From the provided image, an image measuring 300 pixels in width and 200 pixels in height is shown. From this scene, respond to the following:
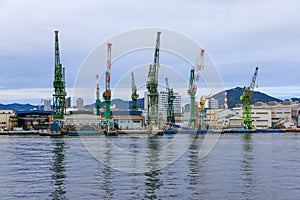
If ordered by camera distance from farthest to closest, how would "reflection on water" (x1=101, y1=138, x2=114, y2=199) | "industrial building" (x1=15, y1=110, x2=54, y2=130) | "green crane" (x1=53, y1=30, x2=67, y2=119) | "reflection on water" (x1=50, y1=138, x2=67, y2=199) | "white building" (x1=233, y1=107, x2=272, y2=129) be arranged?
"white building" (x1=233, y1=107, x2=272, y2=129) < "industrial building" (x1=15, y1=110, x2=54, y2=130) < "green crane" (x1=53, y1=30, x2=67, y2=119) < "reflection on water" (x1=50, y1=138, x2=67, y2=199) < "reflection on water" (x1=101, y1=138, x2=114, y2=199)

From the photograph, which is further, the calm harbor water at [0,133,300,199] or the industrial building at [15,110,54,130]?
the industrial building at [15,110,54,130]

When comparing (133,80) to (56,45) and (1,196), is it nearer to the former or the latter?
(56,45)

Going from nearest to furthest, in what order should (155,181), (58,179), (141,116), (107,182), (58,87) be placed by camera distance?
(107,182) → (155,181) → (58,179) → (58,87) → (141,116)

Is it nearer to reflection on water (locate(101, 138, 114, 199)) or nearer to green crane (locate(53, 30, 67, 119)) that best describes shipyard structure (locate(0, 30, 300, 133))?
green crane (locate(53, 30, 67, 119))

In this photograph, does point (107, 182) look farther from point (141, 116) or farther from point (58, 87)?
point (141, 116)

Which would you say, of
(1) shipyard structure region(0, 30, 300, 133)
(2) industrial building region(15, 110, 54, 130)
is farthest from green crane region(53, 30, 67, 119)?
(2) industrial building region(15, 110, 54, 130)

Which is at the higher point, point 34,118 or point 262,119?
point 34,118

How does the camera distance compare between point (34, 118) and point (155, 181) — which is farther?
point (34, 118)

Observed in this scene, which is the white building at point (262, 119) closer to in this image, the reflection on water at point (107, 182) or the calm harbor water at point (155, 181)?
the calm harbor water at point (155, 181)

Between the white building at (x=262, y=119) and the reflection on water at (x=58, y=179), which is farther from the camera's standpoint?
the white building at (x=262, y=119)

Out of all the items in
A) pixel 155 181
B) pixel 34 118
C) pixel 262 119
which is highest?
pixel 34 118

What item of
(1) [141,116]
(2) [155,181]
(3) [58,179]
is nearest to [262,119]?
(1) [141,116]

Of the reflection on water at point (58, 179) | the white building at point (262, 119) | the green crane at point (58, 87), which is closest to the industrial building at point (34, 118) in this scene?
the green crane at point (58, 87)

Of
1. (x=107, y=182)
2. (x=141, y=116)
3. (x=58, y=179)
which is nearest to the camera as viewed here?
(x=107, y=182)
